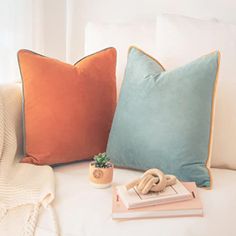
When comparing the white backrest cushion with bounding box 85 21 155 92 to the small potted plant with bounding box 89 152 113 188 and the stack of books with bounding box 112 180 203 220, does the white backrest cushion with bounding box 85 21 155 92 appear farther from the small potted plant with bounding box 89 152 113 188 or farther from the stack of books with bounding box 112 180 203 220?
the stack of books with bounding box 112 180 203 220

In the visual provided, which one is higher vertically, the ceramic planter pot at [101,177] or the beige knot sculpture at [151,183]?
the beige knot sculpture at [151,183]

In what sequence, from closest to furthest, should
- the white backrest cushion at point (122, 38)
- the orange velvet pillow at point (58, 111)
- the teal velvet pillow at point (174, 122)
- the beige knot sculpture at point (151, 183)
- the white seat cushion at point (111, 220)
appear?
the white seat cushion at point (111, 220) < the beige knot sculpture at point (151, 183) < the teal velvet pillow at point (174, 122) < the orange velvet pillow at point (58, 111) < the white backrest cushion at point (122, 38)

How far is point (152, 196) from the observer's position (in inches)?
38.9

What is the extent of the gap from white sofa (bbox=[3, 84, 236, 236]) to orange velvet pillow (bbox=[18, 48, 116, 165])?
7.1 inches

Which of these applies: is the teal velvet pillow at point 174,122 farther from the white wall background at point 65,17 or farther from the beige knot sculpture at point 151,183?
the white wall background at point 65,17

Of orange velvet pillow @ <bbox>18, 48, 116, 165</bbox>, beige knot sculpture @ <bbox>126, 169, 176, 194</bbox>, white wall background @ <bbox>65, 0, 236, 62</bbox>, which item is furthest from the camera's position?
white wall background @ <bbox>65, 0, 236, 62</bbox>

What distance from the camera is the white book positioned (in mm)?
961

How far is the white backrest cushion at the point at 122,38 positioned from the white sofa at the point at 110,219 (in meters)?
0.58

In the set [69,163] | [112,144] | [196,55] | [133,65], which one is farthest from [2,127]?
[196,55]

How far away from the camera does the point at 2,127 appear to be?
49.1 inches

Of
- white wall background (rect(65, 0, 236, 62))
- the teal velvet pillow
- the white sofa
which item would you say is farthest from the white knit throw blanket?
white wall background (rect(65, 0, 236, 62))

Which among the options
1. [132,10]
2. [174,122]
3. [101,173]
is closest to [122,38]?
[132,10]

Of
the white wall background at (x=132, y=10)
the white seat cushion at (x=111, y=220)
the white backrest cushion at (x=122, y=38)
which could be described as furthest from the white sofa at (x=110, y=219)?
the white wall background at (x=132, y=10)

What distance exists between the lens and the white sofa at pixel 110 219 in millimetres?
888
